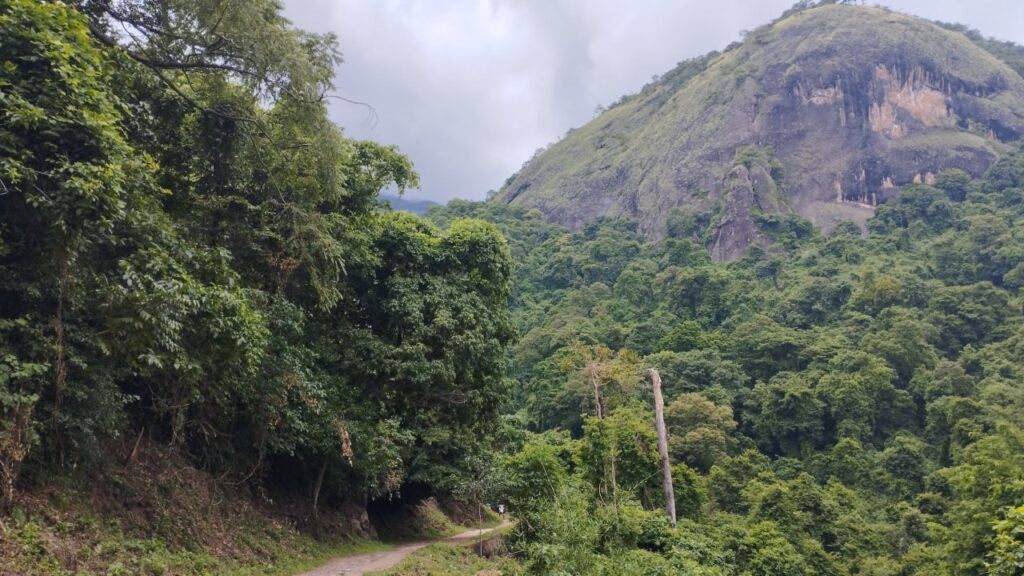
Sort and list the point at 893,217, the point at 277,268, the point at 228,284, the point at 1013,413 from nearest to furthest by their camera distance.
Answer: the point at 228,284
the point at 277,268
the point at 1013,413
the point at 893,217

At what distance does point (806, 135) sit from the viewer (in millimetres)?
100125

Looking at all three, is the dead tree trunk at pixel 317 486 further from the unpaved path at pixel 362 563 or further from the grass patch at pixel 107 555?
the grass patch at pixel 107 555

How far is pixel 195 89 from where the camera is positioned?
10922 millimetres

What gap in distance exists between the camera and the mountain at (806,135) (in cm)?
9038

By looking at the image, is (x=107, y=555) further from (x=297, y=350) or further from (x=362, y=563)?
(x=362, y=563)

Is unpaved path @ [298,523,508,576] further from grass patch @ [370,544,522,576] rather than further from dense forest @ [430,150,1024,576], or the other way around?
dense forest @ [430,150,1024,576]

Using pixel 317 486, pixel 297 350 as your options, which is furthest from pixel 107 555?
pixel 317 486

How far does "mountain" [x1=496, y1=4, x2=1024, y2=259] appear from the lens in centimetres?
9038

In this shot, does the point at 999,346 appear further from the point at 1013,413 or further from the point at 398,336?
the point at 398,336

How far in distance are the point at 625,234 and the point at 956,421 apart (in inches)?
2450

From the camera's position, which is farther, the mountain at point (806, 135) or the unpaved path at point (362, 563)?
the mountain at point (806, 135)

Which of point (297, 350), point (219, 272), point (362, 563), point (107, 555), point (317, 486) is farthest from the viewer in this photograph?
point (317, 486)

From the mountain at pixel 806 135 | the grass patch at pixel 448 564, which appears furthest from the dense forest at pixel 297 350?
the mountain at pixel 806 135

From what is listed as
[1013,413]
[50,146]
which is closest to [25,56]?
[50,146]
